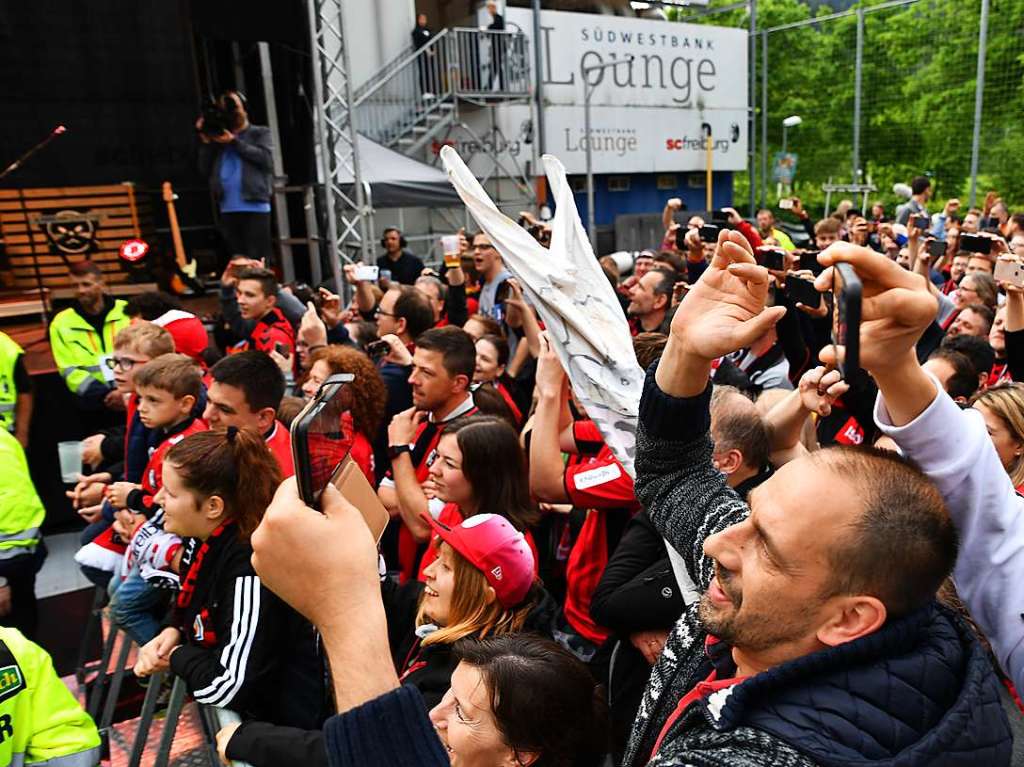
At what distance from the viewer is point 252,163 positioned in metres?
7.41

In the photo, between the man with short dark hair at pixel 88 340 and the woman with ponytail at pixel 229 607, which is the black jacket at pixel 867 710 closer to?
the woman with ponytail at pixel 229 607

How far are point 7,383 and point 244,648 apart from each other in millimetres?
3259

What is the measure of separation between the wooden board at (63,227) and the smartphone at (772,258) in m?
7.27

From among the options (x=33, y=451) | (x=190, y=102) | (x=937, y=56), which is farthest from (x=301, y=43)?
(x=937, y=56)

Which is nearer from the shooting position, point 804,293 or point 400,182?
point 804,293

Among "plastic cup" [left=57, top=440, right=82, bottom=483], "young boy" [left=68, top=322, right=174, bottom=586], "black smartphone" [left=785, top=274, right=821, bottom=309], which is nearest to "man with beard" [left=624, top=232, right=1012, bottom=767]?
"black smartphone" [left=785, top=274, right=821, bottom=309]

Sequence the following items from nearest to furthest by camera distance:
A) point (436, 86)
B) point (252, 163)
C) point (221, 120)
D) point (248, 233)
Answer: point (252, 163)
point (221, 120)
point (248, 233)
point (436, 86)

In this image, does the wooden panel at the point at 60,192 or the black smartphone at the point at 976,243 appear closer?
the black smartphone at the point at 976,243

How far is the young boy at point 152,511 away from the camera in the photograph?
2676 millimetres

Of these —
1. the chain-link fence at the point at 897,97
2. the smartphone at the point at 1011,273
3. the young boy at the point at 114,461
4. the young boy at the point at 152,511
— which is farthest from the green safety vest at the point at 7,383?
the chain-link fence at the point at 897,97

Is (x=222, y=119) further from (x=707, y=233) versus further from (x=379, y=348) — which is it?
(x=707, y=233)

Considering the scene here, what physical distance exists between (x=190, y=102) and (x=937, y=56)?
724 inches

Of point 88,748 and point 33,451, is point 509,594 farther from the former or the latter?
point 33,451

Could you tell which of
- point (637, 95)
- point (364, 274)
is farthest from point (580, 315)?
point (637, 95)
